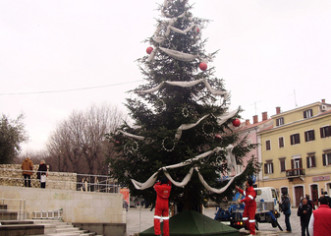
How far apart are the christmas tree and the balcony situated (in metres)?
36.8

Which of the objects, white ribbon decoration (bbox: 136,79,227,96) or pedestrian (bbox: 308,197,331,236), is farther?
white ribbon decoration (bbox: 136,79,227,96)

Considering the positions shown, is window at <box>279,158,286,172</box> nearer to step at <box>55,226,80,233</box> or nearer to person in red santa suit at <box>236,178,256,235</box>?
step at <box>55,226,80,233</box>

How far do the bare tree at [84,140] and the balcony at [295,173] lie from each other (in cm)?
2390

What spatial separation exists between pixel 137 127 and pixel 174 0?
209 inches

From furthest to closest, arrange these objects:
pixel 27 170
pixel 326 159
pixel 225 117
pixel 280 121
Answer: pixel 280 121
pixel 326 159
pixel 27 170
pixel 225 117

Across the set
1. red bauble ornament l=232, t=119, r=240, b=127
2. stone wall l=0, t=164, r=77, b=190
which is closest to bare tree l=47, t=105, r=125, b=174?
stone wall l=0, t=164, r=77, b=190

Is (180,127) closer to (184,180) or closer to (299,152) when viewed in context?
(184,180)

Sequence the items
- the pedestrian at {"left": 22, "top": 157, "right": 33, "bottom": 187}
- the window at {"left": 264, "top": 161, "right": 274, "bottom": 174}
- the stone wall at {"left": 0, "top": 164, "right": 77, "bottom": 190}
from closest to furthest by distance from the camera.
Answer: the pedestrian at {"left": 22, "top": 157, "right": 33, "bottom": 187}
the stone wall at {"left": 0, "top": 164, "right": 77, "bottom": 190}
the window at {"left": 264, "top": 161, "right": 274, "bottom": 174}

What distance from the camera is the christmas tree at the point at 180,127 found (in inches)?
477

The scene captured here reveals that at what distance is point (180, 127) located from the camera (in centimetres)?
1226

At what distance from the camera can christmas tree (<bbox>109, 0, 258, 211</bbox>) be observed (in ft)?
39.8

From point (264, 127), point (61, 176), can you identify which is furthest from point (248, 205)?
point (264, 127)

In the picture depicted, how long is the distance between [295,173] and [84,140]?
2699 centimetres

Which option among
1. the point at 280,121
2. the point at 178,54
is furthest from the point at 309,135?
the point at 178,54
